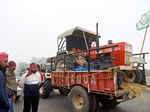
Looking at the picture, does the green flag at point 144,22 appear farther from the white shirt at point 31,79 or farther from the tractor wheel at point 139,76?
the white shirt at point 31,79

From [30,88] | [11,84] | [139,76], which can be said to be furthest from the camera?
[139,76]

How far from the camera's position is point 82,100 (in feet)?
11.5

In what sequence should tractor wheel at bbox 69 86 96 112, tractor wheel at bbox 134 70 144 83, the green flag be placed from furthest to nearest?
the green flag
tractor wheel at bbox 134 70 144 83
tractor wheel at bbox 69 86 96 112

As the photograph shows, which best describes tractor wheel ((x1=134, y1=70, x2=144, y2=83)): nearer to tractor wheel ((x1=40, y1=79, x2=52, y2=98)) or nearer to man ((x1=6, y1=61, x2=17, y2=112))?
man ((x1=6, y1=61, x2=17, y2=112))

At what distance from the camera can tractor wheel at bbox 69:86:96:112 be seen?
3.25 metres

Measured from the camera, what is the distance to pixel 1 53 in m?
1.95

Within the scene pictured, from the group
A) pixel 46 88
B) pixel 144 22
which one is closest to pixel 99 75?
pixel 144 22

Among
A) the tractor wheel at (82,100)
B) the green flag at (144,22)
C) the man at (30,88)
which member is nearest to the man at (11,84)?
the man at (30,88)

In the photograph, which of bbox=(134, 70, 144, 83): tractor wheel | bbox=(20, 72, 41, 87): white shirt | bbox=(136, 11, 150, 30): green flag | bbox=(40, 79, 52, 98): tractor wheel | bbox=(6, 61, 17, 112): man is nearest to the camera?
bbox=(6, 61, 17, 112): man

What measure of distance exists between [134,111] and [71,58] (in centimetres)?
302

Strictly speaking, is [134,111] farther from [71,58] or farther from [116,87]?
[71,58]

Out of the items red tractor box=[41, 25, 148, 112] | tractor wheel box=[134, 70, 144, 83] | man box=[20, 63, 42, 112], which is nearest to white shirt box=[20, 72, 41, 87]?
man box=[20, 63, 42, 112]

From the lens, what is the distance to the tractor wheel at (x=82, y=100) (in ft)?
10.6

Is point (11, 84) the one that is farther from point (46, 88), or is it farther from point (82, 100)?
point (46, 88)
